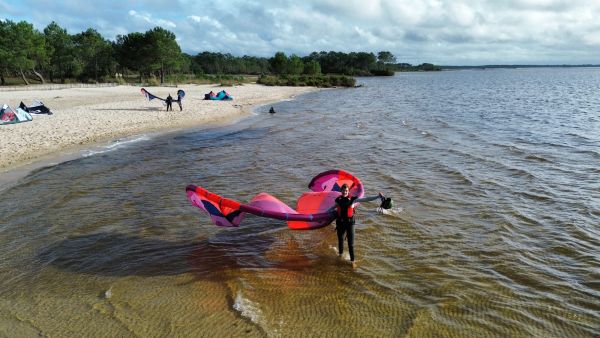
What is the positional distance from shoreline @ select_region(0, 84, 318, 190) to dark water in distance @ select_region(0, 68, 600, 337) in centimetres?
171

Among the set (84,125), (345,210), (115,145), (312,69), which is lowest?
(115,145)

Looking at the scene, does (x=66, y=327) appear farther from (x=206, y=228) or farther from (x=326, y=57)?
(x=326, y=57)

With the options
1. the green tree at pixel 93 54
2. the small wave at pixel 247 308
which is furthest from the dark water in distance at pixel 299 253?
the green tree at pixel 93 54

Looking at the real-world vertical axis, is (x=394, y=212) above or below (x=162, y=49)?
below

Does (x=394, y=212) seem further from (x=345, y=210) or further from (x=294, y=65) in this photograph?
(x=294, y=65)

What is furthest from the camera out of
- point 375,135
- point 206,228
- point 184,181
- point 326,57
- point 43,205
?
point 326,57

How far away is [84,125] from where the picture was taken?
81.1 feet

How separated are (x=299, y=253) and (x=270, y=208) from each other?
4.27 feet

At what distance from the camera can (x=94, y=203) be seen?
12727 mm

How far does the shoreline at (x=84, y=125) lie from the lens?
17448 millimetres

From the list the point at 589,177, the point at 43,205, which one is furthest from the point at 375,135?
the point at 43,205

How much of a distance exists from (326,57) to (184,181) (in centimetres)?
Answer: 17931

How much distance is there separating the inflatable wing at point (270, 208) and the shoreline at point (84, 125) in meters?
9.36

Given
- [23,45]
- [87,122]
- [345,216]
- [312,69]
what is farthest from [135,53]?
[345,216]
